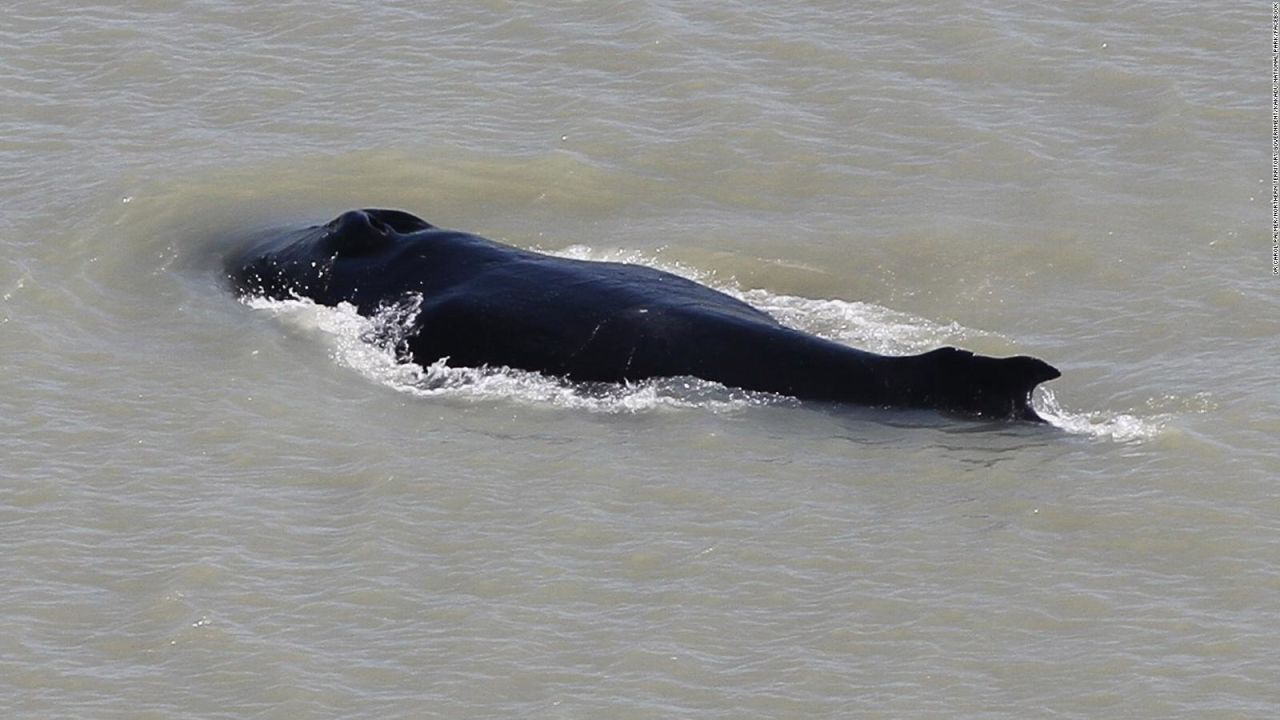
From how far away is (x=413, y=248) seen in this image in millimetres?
19141

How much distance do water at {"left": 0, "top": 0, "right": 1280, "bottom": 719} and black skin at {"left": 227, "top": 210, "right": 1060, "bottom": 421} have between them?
0.87 ft

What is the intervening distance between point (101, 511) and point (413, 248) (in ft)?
14.0

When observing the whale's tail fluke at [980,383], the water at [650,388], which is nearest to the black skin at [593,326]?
the whale's tail fluke at [980,383]

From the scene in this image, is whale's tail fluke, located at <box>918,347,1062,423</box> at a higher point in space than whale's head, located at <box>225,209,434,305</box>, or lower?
lower

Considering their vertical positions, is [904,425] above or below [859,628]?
above

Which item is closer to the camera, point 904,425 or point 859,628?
point 859,628

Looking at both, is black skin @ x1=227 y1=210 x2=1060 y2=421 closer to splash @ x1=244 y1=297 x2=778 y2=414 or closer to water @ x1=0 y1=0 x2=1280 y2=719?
splash @ x1=244 y1=297 x2=778 y2=414

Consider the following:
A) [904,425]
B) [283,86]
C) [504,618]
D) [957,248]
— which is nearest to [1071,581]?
[904,425]

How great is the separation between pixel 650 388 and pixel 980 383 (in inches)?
102

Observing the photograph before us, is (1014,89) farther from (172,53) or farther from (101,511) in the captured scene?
(101,511)

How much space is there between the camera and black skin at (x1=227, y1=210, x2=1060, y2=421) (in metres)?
17.0

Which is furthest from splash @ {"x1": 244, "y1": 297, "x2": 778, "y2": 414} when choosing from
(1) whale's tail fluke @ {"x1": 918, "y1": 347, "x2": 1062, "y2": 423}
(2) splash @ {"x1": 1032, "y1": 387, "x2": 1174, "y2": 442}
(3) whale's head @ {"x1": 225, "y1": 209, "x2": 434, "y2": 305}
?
(2) splash @ {"x1": 1032, "y1": 387, "x2": 1174, "y2": 442}

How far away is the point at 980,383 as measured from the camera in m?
Answer: 16.8

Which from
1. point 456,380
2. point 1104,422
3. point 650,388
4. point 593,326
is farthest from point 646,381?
point 1104,422
